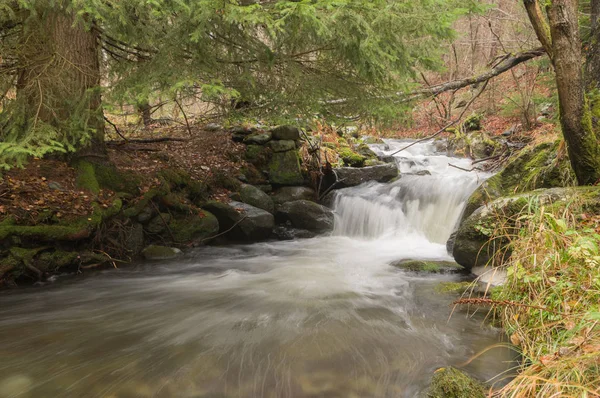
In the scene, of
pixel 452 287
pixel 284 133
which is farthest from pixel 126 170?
pixel 452 287

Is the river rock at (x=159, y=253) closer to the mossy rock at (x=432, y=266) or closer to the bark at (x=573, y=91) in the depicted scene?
the mossy rock at (x=432, y=266)

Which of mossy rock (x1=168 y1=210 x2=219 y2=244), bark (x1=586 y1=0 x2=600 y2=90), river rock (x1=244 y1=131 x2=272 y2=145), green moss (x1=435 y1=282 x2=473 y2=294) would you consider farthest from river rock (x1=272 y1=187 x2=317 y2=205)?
bark (x1=586 y1=0 x2=600 y2=90)

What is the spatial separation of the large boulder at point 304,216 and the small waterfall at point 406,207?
52 centimetres

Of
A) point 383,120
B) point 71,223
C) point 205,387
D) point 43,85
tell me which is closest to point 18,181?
point 71,223

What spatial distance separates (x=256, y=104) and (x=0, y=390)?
5.47 meters

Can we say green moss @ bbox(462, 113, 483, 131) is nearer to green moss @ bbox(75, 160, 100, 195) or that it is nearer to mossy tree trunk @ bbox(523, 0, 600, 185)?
mossy tree trunk @ bbox(523, 0, 600, 185)

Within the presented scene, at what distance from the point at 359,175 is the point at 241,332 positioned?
8.20 meters

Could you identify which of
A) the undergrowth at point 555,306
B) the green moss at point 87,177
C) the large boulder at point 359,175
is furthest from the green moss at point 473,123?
the green moss at point 87,177

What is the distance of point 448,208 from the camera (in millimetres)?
9133

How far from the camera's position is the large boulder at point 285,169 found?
10.3 m

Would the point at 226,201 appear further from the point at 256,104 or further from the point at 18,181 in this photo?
the point at 18,181

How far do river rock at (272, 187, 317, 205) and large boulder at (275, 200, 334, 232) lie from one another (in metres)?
0.32

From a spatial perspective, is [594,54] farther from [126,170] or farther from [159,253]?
A: [126,170]

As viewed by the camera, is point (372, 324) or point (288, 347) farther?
point (372, 324)
